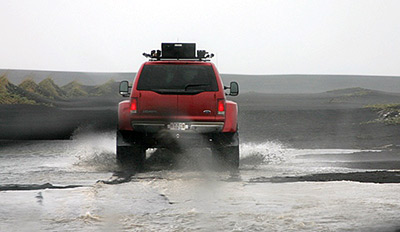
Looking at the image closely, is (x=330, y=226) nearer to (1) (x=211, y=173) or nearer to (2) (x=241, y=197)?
(2) (x=241, y=197)

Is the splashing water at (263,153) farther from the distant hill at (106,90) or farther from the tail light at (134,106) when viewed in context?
the distant hill at (106,90)

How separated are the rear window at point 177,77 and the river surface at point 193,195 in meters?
1.59

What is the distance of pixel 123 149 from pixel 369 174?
459 centimetres

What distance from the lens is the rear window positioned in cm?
1367

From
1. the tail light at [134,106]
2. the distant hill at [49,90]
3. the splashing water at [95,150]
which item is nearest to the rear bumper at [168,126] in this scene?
the tail light at [134,106]

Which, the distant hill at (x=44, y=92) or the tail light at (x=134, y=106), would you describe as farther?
the distant hill at (x=44, y=92)

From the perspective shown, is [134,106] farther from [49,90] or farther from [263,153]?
[49,90]

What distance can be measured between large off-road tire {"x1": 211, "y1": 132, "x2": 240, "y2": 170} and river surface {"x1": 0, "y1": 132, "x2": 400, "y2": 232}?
0.24 m

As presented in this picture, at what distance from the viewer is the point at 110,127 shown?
2769 centimetres

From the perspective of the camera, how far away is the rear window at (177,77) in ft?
44.9

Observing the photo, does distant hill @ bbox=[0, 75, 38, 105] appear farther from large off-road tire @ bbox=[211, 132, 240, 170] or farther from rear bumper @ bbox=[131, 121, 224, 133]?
large off-road tire @ bbox=[211, 132, 240, 170]

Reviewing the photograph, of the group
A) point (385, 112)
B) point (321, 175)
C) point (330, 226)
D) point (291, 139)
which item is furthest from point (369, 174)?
point (385, 112)

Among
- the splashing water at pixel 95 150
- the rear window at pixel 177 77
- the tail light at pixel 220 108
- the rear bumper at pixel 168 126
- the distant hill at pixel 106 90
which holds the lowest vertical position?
Answer: the distant hill at pixel 106 90

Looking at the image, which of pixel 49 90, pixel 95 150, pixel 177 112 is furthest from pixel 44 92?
pixel 177 112
